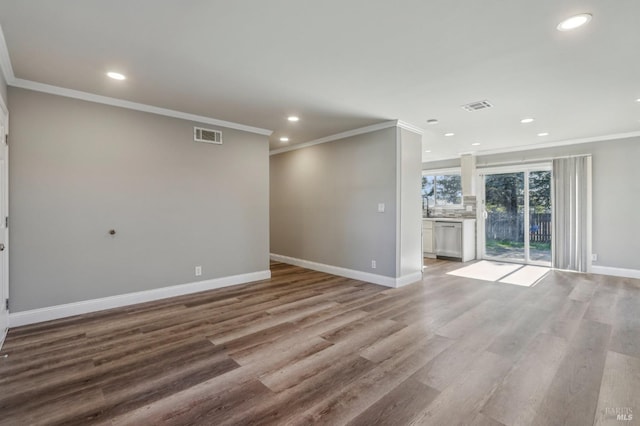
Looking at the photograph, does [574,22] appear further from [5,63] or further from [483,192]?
[483,192]

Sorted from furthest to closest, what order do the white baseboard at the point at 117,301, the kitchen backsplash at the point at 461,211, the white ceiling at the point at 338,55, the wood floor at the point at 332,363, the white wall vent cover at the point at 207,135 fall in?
the kitchen backsplash at the point at 461,211 < the white wall vent cover at the point at 207,135 < the white baseboard at the point at 117,301 < the white ceiling at the point at 338,55 < the wood floor at the point at 332,363

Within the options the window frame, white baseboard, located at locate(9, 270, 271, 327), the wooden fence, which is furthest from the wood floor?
the window frame

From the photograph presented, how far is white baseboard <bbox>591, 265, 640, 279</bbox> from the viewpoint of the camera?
5309 mm

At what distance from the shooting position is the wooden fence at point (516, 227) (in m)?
6.40

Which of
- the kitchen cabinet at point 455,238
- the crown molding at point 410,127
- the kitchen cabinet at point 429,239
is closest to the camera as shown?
the crown molding at point 410,127

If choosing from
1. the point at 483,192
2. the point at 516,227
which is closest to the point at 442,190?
the point at 483,192

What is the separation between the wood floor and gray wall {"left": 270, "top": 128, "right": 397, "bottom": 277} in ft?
4.27

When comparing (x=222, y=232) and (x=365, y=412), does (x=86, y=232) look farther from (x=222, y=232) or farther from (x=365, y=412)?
(x=365, y=412)

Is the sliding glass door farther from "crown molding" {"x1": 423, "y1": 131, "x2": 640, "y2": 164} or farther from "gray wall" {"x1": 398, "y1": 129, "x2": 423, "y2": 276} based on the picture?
"gray wall" {"x1": 398, "y1": 129, "x2": 423, "y2": 276}

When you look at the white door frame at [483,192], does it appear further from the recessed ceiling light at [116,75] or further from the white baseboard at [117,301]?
the recessed ceiling light at [116,75]

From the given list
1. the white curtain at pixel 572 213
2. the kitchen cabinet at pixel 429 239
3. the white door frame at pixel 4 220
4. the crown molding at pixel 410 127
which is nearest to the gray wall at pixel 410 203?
the crown molding at pixel 410 127

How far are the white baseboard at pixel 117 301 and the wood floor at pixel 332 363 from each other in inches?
6.6

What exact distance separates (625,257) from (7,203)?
893 cm

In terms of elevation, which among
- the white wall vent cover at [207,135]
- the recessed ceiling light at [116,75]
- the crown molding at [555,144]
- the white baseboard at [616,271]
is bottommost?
the white baseboard at [616,271]
